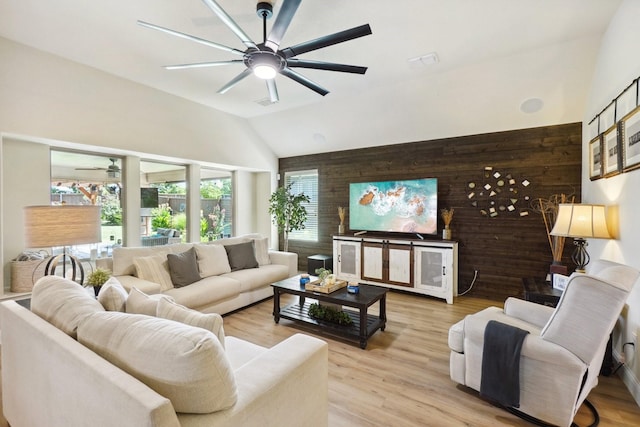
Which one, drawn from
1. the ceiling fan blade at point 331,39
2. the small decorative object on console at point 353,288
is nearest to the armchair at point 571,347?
the small decorative object on console at point 353,288

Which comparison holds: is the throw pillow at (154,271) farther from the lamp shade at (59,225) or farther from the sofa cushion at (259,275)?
the lamp shade at (59,225)

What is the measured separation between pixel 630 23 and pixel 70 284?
435 cm

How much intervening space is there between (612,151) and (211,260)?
4.41 meters

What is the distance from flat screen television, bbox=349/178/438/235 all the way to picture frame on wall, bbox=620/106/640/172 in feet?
7.94

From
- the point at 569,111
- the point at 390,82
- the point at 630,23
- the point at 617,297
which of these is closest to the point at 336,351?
the point at 617,297

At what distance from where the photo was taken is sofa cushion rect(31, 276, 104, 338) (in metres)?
1.39

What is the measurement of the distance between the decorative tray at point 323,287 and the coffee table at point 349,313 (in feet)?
0.12

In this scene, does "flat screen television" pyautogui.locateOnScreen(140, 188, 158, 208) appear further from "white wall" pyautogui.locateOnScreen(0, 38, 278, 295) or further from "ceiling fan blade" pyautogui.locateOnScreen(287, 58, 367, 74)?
"ceiling fan blade" pyautogui.locateOnScreen(287, 58, 367, 74)

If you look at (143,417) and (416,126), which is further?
(416,126)

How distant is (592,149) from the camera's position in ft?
10.6

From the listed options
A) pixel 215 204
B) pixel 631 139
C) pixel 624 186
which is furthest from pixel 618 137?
pixel 215 204

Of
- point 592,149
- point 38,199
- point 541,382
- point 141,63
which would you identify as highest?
point 141,63

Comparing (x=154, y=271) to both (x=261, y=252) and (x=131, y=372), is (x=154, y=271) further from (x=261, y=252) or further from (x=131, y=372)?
(x=131, y=372)

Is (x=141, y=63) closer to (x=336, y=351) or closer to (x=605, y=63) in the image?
(x=336, y=351)
